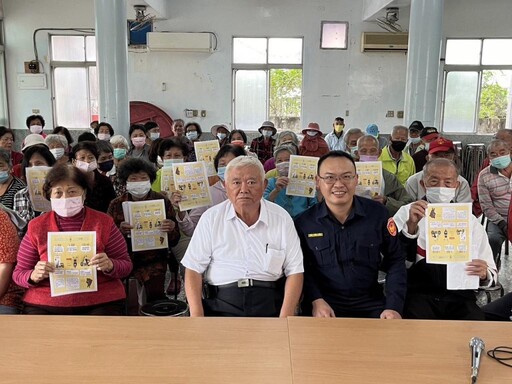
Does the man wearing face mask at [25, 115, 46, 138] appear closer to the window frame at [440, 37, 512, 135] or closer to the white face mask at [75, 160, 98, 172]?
the white face mask at [75, 160, 98, 172]

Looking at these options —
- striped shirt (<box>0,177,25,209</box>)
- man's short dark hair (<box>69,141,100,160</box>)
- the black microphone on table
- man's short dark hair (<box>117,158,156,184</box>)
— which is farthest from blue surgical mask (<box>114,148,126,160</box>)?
the black microphone on table

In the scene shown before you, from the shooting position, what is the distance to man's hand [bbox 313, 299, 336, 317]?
2255 millimetres

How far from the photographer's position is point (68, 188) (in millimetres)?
2418

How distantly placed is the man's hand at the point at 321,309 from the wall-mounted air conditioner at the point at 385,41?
8.23 metres

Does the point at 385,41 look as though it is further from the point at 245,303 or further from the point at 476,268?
the point at 245,303

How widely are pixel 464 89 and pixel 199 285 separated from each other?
9.40m

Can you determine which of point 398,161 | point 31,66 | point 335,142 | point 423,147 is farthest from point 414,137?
point 31,66

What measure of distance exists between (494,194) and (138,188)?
323cm

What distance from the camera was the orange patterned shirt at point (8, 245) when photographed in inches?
95.2

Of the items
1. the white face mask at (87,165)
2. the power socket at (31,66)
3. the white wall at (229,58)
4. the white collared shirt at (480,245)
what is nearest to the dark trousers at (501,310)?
the white collared shirt at (480,245)

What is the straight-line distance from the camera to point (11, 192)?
10.4 feet

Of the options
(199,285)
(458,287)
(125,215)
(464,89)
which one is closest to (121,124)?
(125,215)

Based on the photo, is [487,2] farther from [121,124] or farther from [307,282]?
[307,282]

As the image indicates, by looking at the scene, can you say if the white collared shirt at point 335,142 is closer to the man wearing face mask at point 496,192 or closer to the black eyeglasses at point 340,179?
the man wearing face mask at point 496,192
